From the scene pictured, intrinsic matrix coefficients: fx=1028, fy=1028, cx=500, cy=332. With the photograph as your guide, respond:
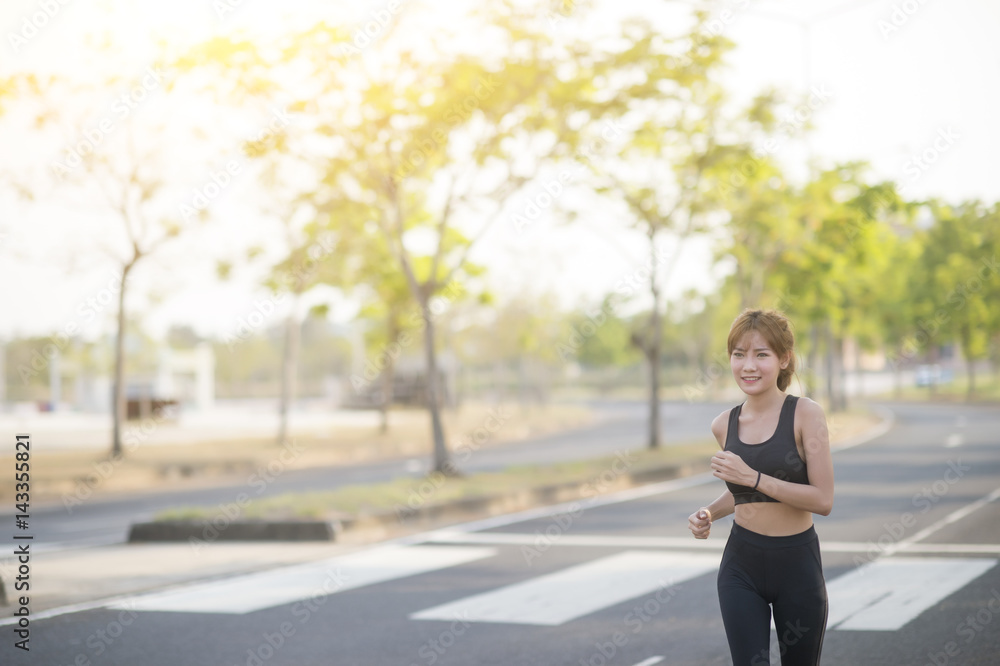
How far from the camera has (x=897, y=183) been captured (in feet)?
69.3

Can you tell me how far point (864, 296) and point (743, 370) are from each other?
3904 cm

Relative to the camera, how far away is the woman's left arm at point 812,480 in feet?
12.1

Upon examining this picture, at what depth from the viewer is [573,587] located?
320 inches

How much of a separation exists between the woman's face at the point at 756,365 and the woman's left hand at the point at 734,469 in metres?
0.26

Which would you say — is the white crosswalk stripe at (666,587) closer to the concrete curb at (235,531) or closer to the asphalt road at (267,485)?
the concrete curb at (235,531)

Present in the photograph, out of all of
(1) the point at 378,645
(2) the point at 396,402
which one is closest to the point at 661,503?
(1) the point at 378,645

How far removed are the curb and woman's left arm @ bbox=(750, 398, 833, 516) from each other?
26.6 ft

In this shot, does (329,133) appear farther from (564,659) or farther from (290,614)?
(564,659)

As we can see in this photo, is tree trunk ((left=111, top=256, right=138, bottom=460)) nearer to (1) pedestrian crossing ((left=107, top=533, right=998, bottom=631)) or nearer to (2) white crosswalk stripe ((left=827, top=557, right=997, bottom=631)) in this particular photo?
(1) pedestrian crossing ((left=107, top=533, right=998, bottom=631))

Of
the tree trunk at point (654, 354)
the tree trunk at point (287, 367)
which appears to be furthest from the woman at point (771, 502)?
the tree trunk at point (287, 367)

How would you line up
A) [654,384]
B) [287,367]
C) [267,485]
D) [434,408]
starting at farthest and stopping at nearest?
1. [287,367]
2. [654,384]
3. [267,485]
4. [434,408]

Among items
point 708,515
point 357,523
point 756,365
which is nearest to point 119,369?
point 357,523

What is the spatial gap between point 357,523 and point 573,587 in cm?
405

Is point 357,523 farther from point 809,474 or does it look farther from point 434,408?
point 809,474
